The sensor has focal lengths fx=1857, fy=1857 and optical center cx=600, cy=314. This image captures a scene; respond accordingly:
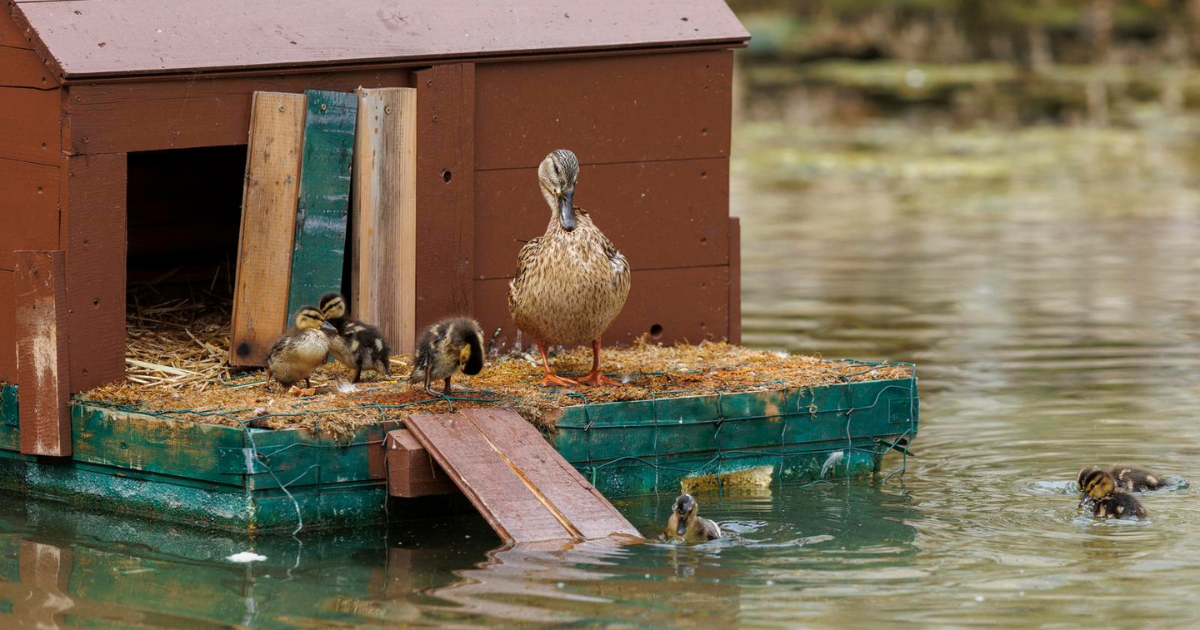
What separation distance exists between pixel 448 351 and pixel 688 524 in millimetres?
1593

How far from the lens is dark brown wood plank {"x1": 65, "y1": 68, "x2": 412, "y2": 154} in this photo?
9719mm

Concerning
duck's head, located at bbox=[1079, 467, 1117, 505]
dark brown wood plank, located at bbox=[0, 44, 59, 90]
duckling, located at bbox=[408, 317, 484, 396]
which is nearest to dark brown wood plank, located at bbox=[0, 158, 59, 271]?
dark brown wood plank, located at bbox=[0, 44, 59, 90]

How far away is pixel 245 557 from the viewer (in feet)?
29.5

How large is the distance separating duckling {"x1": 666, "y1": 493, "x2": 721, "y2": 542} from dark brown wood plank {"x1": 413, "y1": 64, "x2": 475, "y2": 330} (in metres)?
2.57

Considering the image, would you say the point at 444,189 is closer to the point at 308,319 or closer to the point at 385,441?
the point at 308,319

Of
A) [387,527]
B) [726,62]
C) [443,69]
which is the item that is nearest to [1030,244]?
[726,62]

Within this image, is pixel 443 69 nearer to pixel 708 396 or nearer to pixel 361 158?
pixel 361 158

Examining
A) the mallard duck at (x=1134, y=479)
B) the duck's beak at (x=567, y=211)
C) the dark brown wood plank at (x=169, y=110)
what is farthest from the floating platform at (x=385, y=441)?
the dark brown wood plank at (x=169, y=110)

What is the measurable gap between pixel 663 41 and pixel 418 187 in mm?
1837

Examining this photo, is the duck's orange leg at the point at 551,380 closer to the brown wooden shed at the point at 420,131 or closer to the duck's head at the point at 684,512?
the brown wooden shed at the point at 420,131

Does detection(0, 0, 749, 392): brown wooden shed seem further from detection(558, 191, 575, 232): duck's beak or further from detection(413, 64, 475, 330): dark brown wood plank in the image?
detection(558, 191, 575, 232): duck's beak

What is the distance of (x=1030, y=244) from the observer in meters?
21.2

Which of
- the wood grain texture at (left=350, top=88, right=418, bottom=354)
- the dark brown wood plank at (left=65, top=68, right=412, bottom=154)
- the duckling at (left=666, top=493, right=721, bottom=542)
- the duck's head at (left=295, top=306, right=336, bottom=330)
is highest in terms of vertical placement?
the dark brown wood plank at (left=65, top=68, right=412, bottom=154)

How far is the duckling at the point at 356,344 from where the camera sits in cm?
1016
